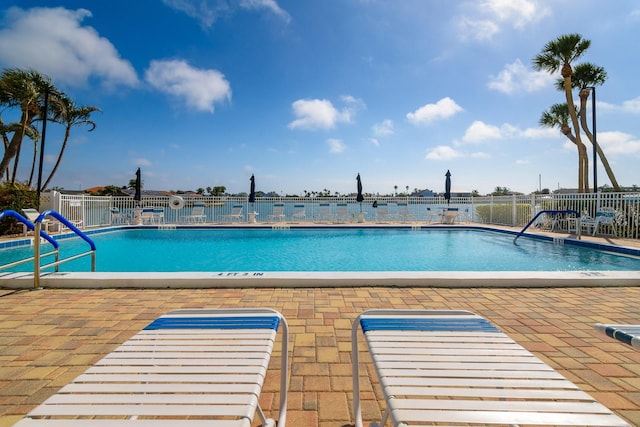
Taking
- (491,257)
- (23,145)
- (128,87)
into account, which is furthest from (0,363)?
(23,145)

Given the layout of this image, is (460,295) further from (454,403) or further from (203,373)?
(203,373)

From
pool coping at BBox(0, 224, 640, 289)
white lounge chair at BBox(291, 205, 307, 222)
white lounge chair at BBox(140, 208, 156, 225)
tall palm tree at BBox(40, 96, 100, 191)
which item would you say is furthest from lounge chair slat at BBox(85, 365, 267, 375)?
tall palm tree at BBox(40, 96, 100, 191)

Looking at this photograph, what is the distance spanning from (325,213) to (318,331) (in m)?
11.0

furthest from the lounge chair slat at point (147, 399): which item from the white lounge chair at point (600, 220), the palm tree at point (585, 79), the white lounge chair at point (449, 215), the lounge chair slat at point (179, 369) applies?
the palm tree at point (585, 79)

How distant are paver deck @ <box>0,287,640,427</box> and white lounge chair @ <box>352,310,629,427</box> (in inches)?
18.6

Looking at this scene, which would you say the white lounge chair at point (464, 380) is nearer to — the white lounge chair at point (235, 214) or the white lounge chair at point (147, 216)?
the white lounge chair at point (235, 214)

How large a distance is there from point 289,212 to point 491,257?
8.95 metres

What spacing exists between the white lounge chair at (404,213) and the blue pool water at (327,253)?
3110 mm

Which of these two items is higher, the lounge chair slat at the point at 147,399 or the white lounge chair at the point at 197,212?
the white lounge chair at the point at 197,212

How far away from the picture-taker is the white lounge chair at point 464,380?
0.83 metres

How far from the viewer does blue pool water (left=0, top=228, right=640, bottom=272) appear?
5.58m

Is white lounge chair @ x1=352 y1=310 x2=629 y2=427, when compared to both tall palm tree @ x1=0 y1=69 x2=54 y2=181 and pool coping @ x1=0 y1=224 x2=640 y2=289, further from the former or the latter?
tall palm tree @ x1=0 y1=69 x2=54 y2=181

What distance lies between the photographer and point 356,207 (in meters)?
13.7

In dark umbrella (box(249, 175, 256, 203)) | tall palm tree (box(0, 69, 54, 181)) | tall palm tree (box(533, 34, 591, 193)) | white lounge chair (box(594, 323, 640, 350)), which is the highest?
tall palm tree (box(533, 34, 591, 193))
